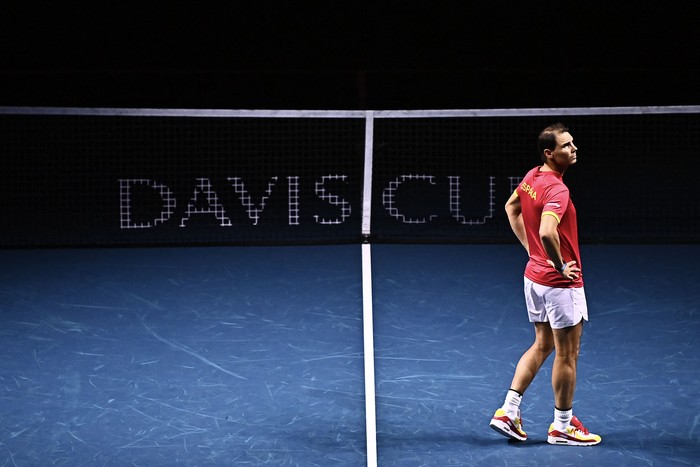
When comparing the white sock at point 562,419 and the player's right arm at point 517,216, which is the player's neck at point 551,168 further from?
the white sock at point 562,419

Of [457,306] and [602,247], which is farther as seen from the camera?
[602,247]

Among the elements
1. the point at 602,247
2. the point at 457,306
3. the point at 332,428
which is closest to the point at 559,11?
the point at 602,247

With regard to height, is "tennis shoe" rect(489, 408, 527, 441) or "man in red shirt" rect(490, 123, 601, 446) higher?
"man in red shirt" rect(490, 123, 601, 446)

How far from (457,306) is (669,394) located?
236cm

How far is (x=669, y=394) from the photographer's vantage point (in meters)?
6.77

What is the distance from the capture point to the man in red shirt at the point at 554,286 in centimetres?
563

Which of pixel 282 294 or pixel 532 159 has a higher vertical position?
pixel 532 159

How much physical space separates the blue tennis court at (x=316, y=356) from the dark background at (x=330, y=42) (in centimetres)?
488

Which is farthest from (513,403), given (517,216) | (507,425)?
(517,216)

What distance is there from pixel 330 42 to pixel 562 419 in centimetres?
988

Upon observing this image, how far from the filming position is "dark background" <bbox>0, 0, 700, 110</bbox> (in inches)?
578

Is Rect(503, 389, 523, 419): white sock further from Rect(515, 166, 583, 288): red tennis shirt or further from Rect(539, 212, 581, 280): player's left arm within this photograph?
Rect(539, 212, 581, 280): player's left arm

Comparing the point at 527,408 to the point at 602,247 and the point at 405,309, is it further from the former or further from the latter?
the point at 602,247

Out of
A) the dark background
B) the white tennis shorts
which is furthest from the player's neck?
the dark background
